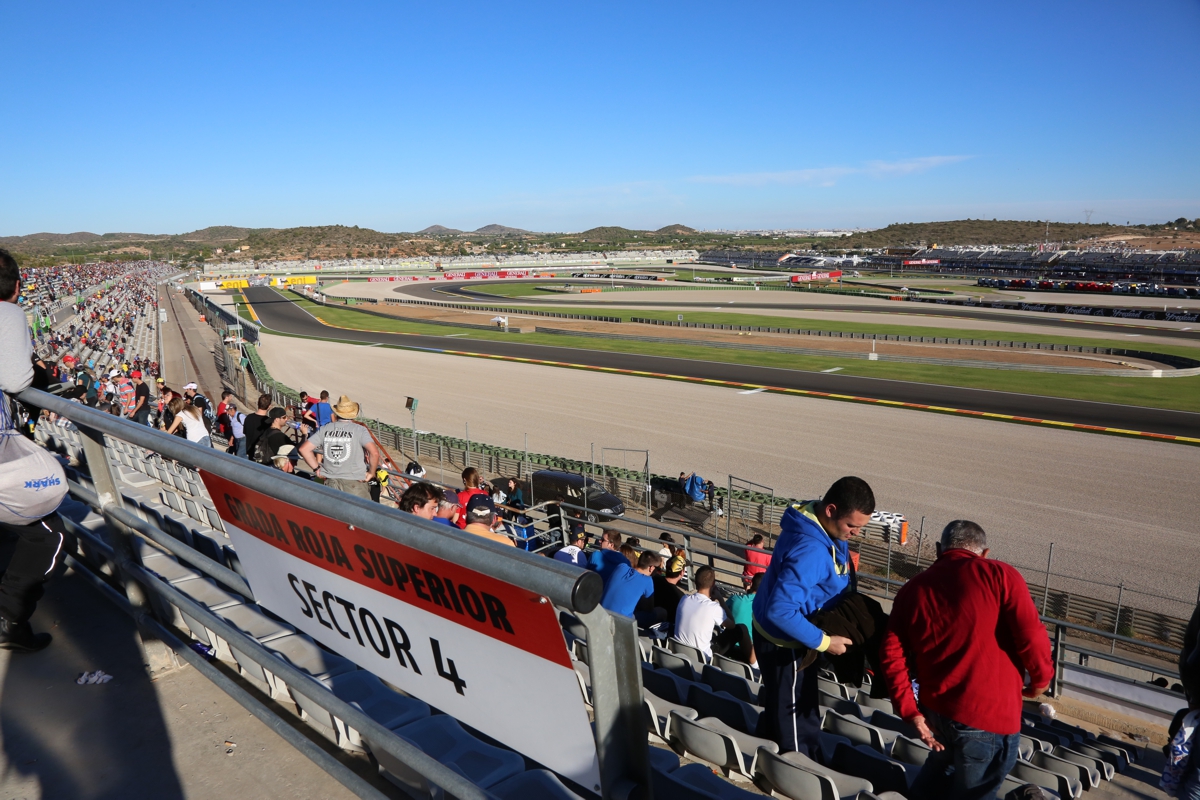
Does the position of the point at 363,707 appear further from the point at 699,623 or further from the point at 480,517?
the point at 699,623

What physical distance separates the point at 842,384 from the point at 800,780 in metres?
34.8

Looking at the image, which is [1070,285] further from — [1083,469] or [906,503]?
[906,503]

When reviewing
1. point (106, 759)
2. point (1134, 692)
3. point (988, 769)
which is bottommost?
point (1134, 692)

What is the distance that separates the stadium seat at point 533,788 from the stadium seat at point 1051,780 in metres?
3.74

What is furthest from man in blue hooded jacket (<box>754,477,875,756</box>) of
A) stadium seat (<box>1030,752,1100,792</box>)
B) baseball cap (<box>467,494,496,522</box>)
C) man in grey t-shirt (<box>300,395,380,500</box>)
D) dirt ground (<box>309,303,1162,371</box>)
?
dirt ground (<box>309,303,1162,371</box>)

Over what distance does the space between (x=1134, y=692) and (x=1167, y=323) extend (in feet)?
226

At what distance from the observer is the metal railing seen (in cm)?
126

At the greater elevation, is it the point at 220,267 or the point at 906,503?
the point at 220,267

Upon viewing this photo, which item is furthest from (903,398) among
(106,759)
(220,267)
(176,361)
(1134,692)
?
(220,267)

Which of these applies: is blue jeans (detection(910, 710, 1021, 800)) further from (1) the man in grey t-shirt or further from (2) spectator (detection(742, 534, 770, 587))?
(2) spectator (detection(742, 534, 770, 587))

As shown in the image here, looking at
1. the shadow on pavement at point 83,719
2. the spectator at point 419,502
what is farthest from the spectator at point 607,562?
the shadow on pavement at point 83,719

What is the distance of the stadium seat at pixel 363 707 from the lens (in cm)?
241

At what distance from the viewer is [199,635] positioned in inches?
131

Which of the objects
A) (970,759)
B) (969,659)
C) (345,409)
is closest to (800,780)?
(970,759)
